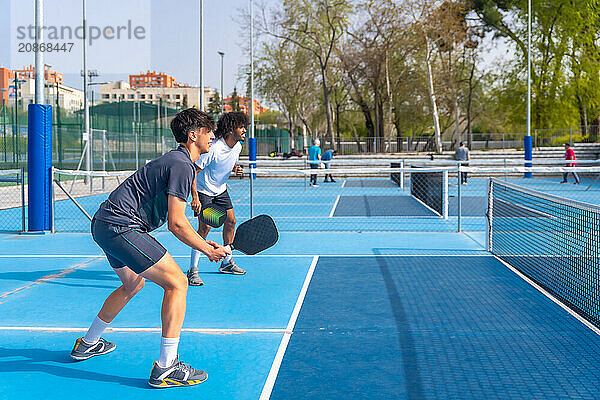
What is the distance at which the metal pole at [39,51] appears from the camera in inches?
483

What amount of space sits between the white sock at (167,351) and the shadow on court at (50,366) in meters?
0.20

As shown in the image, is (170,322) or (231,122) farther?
(231,122)

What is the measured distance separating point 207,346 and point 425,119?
6117cm

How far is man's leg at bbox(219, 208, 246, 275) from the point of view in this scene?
8414 millimetres

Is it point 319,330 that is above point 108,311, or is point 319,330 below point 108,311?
below

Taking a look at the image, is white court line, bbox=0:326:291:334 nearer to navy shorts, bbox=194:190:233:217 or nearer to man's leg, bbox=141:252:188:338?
man's leg, bbox=141:252:188:338

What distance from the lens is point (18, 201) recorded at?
20.4 m

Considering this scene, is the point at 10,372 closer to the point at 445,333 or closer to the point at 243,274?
the point at 445,333

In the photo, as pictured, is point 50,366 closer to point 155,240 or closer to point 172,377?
point 172,377

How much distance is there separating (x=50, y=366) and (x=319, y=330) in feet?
7.09

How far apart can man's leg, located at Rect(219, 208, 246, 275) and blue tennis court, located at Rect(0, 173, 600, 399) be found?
0.52 ft

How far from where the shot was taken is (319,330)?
5840mm

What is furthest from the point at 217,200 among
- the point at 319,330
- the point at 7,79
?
the point at 7,79

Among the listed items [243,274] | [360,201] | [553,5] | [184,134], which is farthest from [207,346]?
[553,5]
